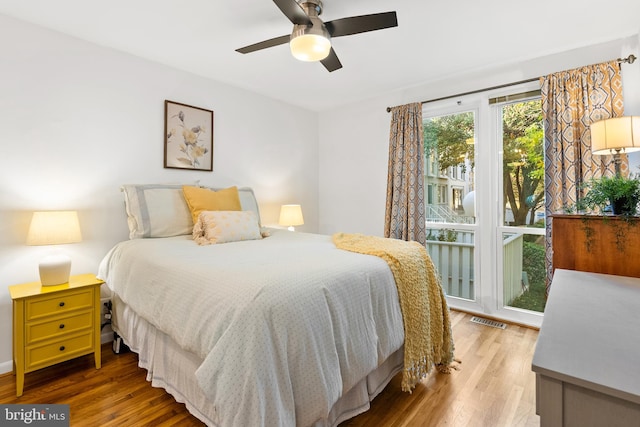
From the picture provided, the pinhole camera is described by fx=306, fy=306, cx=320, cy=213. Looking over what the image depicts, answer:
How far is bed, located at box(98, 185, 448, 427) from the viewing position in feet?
3.56

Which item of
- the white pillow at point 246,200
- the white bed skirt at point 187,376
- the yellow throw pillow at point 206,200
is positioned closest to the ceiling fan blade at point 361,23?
the yellow throw pillow at point 206,200

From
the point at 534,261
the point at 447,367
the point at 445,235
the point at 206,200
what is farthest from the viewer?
the point at 445,235

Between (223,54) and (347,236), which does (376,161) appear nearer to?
(347,236)

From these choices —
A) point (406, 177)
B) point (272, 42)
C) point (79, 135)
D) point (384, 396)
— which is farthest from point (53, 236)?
point (406, 177)

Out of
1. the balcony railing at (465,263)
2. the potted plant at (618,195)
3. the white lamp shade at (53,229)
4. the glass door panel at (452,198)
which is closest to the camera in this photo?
the potted plant at (618,195)

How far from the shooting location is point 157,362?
1771mm

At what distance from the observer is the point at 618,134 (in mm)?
1895

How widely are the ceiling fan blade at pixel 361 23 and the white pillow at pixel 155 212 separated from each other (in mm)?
1820

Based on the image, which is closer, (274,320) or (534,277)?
(274,320)

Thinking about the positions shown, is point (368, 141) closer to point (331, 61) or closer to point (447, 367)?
point (331, 61)

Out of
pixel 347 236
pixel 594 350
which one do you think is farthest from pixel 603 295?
pixel 347 236

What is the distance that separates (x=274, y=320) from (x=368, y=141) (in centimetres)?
320

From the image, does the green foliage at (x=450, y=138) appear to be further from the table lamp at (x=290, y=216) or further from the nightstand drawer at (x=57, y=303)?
the nightstand drawer at (x=57, y=303)

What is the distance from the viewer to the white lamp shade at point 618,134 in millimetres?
1857
